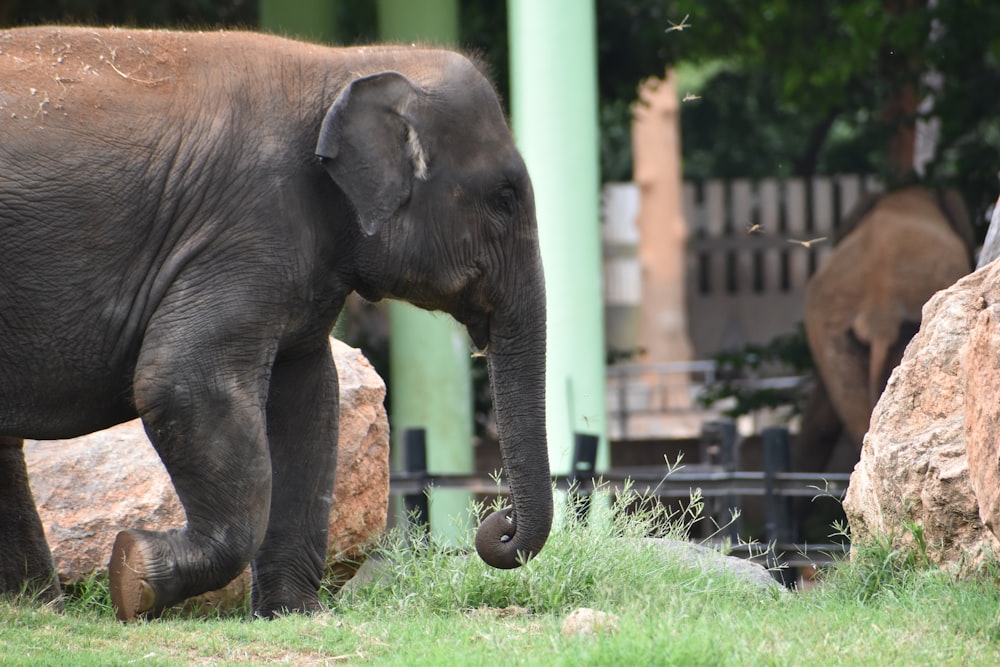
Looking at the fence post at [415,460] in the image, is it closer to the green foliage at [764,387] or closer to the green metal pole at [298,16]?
the green foliage at [764,387]

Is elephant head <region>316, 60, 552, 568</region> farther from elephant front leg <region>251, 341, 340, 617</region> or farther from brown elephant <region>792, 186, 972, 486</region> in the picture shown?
brown elephant <region>792, 186, 972, 486</region>

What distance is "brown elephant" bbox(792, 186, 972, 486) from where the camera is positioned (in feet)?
46.6

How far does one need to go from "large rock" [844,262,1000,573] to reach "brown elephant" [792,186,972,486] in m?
7.88

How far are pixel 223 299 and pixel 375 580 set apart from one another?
190 cm

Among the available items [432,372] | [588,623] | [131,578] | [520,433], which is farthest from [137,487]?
[432,372]

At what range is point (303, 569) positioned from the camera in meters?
6.07

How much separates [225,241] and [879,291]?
33.1 feet

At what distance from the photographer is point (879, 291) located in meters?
14.3

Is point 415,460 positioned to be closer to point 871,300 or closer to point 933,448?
point 933,448

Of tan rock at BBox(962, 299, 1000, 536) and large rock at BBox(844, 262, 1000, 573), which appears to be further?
large rock at BBox(844, 262, 1000, 573)

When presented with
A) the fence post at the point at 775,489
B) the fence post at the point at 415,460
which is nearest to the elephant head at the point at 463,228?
the fence post at the point at 775,489

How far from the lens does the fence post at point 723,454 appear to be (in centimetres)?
968

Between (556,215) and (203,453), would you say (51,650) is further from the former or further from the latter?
(556,215)

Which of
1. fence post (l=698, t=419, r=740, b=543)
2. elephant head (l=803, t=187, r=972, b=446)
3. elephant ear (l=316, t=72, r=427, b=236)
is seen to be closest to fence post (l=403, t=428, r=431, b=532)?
fence post (l=698, t=419, r=740, b=543)
